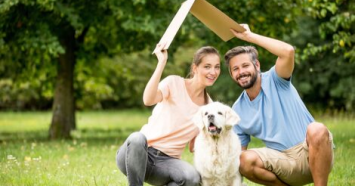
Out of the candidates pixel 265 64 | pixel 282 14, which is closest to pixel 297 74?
pixel 265 64

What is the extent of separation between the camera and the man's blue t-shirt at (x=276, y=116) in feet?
16.6

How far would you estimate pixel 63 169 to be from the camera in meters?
6.68

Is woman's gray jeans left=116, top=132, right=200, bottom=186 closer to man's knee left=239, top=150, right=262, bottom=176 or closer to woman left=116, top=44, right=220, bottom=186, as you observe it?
woman left=116, top=44, right=220, bottom=186

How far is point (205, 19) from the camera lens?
16.6 feet

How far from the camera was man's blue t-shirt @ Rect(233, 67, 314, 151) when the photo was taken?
5.05 metres

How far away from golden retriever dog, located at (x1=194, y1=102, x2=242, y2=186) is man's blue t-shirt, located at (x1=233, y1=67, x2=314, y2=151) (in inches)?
14.3

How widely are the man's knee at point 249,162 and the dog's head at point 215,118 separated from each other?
348 millimetres

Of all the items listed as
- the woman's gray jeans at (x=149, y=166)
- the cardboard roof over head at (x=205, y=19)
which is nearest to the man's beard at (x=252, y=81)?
the cardboard roof over head at (x=205, y=19)

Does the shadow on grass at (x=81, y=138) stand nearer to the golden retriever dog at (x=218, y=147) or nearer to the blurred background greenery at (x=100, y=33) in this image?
the blurred background greenery at (x=100, y=33)

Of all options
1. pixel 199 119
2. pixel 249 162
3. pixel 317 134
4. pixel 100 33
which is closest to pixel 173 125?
pixel 199 119

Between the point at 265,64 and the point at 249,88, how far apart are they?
16321mm

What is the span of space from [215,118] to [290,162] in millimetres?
862

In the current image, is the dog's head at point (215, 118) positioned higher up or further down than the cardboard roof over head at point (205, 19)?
further down

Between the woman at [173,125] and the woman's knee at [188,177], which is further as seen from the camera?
the woman at [173,125]
